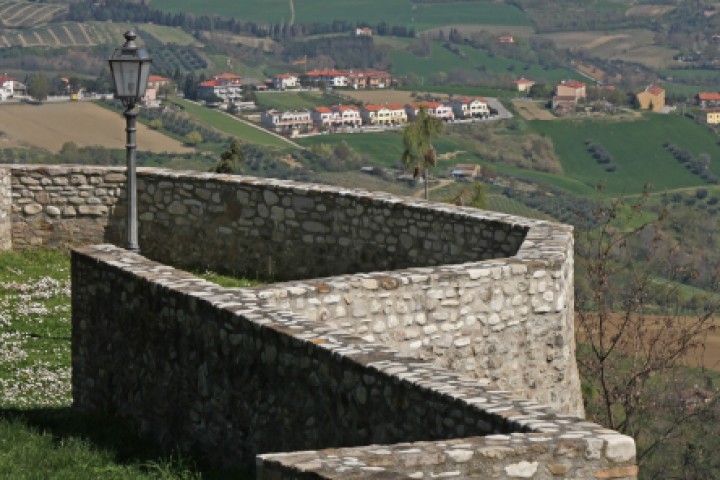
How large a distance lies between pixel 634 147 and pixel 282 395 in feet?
Answer: 585

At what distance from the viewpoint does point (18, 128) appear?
5689 inches

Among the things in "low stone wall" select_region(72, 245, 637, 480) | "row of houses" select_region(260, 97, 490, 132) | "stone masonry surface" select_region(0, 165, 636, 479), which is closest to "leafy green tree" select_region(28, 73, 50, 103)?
"row of houses" select_region(260, 97, 490, 132)

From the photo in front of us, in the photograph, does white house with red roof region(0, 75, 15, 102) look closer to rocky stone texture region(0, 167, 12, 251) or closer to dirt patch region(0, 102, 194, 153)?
dirt patch region(0, 102, 194, 153)

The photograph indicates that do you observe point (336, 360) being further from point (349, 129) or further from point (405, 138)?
point (349, 129)

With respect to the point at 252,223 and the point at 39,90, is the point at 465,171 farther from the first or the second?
the point at 252,223

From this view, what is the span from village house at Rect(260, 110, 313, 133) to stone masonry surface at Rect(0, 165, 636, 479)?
533 feet

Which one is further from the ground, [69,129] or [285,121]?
[69,129]

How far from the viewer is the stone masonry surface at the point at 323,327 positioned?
664 cm

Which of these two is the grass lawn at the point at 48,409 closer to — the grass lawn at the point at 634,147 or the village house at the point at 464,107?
the grass lawn at the point at 634,147

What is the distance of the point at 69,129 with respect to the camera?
14250cm

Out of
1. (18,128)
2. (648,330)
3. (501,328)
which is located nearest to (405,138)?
(648,330)

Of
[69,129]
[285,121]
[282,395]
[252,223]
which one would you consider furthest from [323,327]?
[285,121]

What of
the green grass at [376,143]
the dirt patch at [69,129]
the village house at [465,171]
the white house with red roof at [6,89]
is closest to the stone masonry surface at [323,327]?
the dirt patch at [69,129]

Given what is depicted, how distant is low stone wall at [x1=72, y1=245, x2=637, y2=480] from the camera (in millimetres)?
6305
